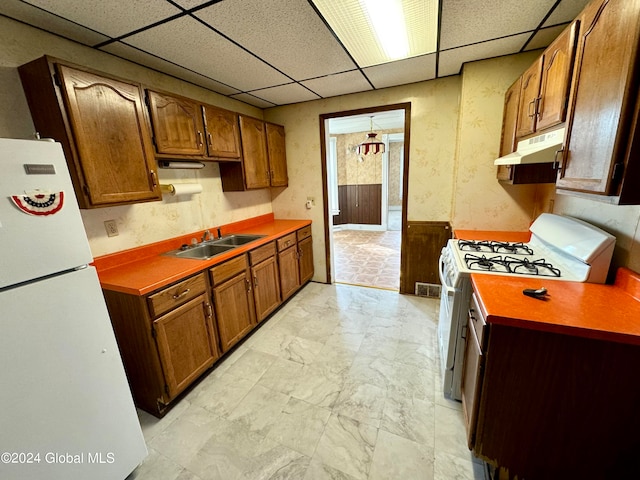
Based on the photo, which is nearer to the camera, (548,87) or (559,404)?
(559,404)

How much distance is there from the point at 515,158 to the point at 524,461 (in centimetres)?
156

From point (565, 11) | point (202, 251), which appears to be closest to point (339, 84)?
point (565, 11)

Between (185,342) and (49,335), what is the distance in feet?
2.72

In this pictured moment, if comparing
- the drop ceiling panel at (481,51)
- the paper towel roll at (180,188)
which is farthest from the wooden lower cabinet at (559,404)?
the paper towel roll at (180,188)

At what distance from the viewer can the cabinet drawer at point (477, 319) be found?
1.13 metres

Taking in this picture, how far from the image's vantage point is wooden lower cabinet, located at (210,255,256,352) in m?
1.99

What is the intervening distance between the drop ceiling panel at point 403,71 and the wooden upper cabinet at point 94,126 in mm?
1903

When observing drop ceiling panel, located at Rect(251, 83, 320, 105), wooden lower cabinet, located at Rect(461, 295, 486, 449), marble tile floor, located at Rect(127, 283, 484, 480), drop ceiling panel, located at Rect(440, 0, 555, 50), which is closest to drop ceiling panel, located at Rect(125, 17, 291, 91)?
drop ceiling panel, located at Rect(251, 83, 320, 105)

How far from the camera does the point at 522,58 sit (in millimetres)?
2086

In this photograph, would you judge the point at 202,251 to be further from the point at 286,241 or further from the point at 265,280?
the point at 286,241

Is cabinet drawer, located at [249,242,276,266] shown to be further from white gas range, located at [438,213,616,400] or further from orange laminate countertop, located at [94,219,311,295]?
white gas range, located at [438,213,616,400]

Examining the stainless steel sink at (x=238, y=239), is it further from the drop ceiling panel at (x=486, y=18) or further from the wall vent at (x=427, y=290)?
the drop ceiling panel at (x=486, y=18)

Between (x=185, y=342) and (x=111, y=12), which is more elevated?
(x=111, y=12)

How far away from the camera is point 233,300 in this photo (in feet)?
7.10
